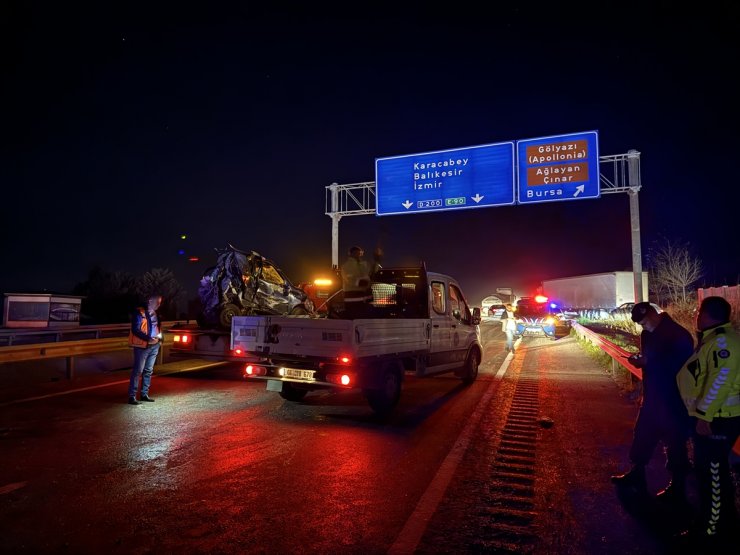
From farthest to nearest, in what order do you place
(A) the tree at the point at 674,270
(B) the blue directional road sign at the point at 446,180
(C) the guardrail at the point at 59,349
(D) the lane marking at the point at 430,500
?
(A) the tree at the point at 674,270, (B) the blue directional road sign at the point at 446,180, (C) the guardrail at the point at 59,349, (D) the lane marking at the point at 430,500

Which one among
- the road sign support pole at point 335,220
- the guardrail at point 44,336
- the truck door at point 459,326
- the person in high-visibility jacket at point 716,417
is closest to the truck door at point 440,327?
the truck door at point 459,326

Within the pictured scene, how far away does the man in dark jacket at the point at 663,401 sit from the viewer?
3.88 m

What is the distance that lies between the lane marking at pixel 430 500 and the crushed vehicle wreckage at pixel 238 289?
6.17 metres

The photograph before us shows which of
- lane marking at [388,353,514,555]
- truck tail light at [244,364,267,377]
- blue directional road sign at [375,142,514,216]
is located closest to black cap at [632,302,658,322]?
lane marking at [388,353,514,555]

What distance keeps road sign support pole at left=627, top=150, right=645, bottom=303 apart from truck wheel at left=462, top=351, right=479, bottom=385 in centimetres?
1134

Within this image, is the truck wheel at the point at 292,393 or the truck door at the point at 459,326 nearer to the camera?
the truck wheel at the point at 292,393

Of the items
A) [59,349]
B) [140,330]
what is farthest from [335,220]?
[140,330]

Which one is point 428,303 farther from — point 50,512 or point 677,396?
point 50,512

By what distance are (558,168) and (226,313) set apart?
13.4m

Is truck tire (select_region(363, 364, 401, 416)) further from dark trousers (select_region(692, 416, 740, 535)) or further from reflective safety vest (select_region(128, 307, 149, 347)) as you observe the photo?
dark trousers (select_region(692, 416, 740, 535))

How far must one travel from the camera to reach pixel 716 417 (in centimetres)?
320

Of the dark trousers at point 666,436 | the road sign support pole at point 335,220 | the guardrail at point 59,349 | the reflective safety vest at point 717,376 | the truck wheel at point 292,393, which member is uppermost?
the road sign support pole at point 335,220

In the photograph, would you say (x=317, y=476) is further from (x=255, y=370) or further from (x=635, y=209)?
(x=635, y=209)

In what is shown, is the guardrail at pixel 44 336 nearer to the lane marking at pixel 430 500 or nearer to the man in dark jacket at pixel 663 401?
the lane marking at pixel 430 500
